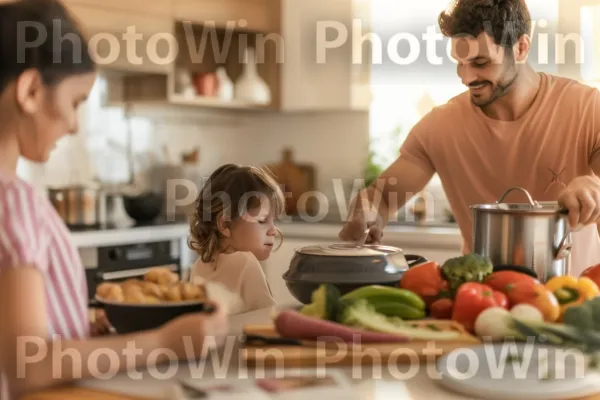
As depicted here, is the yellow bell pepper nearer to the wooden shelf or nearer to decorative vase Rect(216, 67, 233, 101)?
the wooden shelf

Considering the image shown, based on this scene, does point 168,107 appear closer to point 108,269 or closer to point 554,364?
point 108,269

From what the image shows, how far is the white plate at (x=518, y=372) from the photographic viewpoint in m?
1.00

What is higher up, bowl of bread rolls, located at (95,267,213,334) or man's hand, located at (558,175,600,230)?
man's hand, located at (558,175,600,230)

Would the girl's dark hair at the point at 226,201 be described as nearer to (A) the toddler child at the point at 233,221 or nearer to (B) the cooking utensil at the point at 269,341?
(A) the toddler child at the point at 233,221

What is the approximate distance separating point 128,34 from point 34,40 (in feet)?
9.20

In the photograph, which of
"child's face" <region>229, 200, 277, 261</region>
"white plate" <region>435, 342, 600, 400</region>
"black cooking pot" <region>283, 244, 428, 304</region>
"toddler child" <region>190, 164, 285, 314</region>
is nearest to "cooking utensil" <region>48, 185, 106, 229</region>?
"toddler child" <region>190, 164, 285, 314</region>

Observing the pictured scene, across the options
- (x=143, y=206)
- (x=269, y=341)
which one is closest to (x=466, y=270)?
(x=269, y=341)

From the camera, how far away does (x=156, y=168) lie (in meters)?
4.23

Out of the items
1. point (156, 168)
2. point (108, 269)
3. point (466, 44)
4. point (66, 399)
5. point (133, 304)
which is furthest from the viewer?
point (156, 168)

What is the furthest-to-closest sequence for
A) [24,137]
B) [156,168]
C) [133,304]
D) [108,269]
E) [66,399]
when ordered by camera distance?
1. [156,168]
2. [108,269]
3. [133,304]
4. [24,137]
5. [66,399]

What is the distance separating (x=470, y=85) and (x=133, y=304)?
1309 mm

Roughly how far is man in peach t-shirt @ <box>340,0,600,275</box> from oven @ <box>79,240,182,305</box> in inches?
62.8

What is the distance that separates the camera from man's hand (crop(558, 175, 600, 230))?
148cm

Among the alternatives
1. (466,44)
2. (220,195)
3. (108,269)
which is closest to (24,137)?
(220,195)
